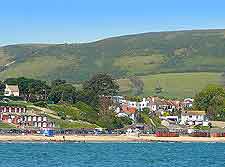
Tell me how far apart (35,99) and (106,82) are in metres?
20.7

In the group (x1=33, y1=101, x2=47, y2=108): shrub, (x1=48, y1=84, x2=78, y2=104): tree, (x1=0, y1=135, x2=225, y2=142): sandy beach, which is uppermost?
(x1=48, y1=84, x2=78, y2=104): tree

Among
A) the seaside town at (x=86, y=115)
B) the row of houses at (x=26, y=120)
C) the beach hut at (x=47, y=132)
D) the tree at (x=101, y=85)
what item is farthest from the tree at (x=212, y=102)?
the beach hut at (x=47, y=132)

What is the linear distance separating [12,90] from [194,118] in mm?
40791

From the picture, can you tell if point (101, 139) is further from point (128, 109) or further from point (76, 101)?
point (128, 109)

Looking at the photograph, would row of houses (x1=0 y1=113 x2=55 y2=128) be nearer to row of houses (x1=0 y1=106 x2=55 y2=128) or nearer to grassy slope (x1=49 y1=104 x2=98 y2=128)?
row of houses (x1=0 y1=106 x2=55 y2=128)

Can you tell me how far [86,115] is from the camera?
145250mm

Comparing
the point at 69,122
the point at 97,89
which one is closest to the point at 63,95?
the point at 97,89

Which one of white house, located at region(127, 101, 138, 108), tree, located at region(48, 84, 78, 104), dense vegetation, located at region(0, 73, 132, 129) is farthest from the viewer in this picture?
white house, located at region(127, 101, 138, 108)

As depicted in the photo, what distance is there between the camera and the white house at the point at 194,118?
164m

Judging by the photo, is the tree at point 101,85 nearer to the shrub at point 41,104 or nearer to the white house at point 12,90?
the white house at point 12,90

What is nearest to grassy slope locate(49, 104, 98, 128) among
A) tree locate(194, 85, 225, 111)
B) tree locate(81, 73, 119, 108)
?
tree locate(81, 73, 119, 108)

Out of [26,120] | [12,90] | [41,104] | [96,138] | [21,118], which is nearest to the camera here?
[96,138]

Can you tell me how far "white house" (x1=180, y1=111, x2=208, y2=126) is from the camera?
164 m

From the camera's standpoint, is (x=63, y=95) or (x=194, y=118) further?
(x=194, y=118)
